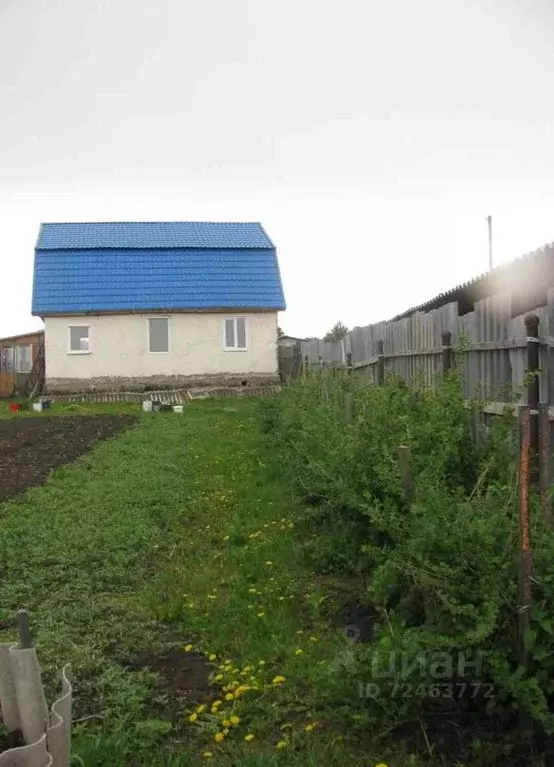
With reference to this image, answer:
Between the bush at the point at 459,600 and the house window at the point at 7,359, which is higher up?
the house window at the point at 7,359

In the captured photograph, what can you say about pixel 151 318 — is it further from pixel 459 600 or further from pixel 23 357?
pixel 459 600

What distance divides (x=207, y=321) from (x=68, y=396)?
18.3 ft

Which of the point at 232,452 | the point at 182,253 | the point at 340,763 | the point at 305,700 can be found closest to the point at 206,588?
the point at 305,700

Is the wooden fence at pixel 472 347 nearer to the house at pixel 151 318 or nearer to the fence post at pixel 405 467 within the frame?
the fence post at pixel 405 467

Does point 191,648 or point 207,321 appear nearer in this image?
point 191,648

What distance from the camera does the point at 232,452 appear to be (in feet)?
38.4

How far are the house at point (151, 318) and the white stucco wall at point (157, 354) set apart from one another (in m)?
0.04

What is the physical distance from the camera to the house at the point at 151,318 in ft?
84.9

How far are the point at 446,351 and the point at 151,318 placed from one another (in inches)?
809

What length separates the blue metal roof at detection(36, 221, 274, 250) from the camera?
1121 inches

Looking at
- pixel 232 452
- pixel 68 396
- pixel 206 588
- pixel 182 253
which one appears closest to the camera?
pixel 206 588

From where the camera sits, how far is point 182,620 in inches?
188

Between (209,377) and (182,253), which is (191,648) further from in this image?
(182,253)

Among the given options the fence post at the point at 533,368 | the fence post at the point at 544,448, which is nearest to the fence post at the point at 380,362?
the fence post at the point at 533,368
